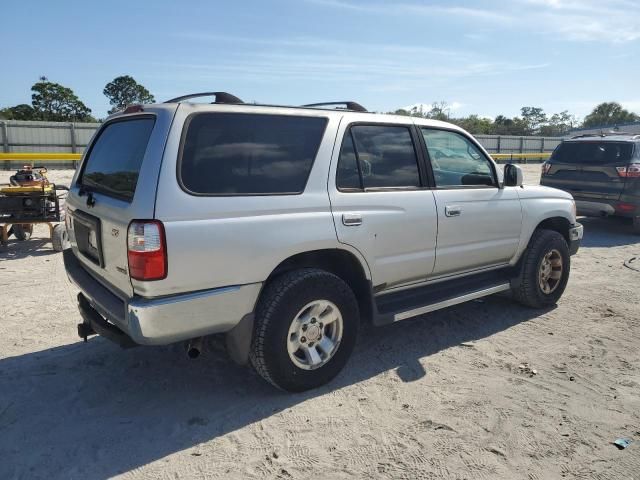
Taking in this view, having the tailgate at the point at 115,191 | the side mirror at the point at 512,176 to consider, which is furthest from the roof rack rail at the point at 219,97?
the side mirror at the point at 512,176

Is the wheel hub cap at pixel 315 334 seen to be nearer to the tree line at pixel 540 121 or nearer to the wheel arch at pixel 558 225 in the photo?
the wheel arch at pixel 558 225

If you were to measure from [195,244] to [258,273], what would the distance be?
17.3 inches

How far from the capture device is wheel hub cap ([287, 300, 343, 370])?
3.26m

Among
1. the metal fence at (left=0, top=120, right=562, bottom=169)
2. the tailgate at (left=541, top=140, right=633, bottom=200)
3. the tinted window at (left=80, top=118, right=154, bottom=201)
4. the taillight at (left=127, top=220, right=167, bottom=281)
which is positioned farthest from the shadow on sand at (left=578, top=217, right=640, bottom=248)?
the metal fence at (left=0, top=120, right=562, bottom=169)

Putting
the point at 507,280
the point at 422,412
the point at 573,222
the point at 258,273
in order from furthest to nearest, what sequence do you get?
1. the point at 573,222
2. the point at 507,280
3. the point at 422,412
4. the point at 258,273

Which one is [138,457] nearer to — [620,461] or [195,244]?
[195,244]

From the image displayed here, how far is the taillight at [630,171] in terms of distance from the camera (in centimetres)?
878

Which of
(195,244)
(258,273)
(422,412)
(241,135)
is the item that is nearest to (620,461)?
(422,412)

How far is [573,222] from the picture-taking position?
525cm

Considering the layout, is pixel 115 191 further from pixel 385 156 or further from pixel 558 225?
pixel 558 225

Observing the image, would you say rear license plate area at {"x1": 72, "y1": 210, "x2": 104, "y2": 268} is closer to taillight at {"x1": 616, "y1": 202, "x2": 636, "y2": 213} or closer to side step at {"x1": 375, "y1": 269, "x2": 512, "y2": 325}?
side step at {"x1": 375, "y1": 269, "x2": 512, "y2": 325}

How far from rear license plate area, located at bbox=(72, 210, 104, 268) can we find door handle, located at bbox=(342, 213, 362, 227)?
157 cm

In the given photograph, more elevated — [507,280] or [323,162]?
[323,162]

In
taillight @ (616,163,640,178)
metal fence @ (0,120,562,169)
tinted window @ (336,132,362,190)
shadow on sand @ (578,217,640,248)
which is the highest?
metal fence @ (0,120,562,169)
